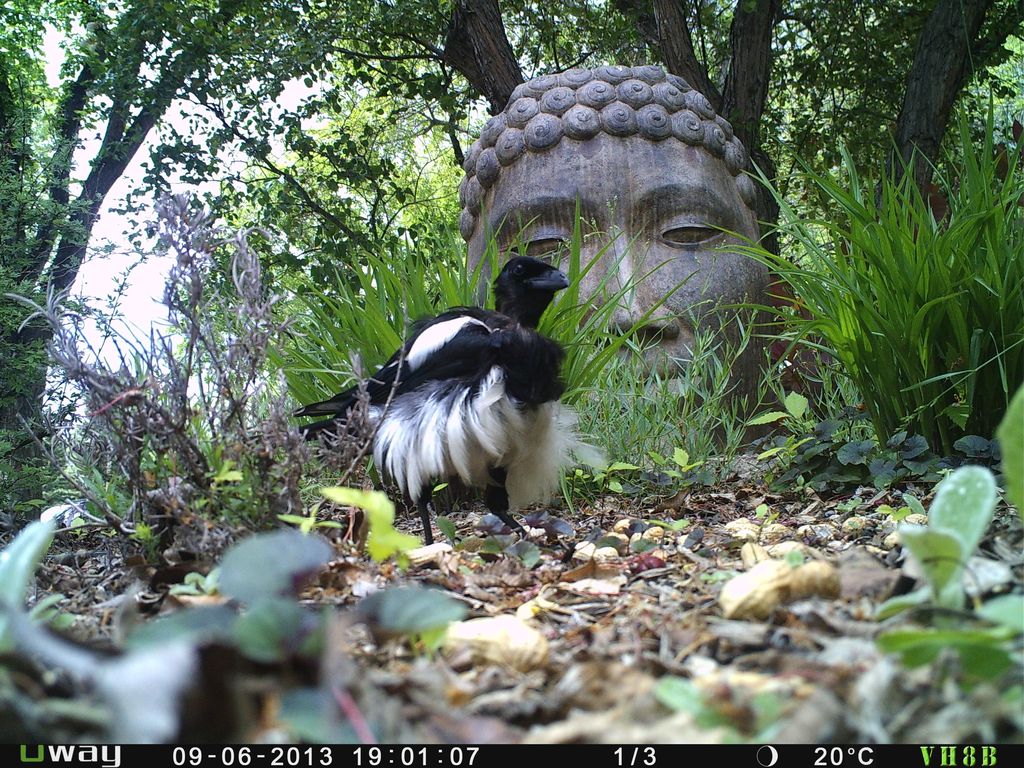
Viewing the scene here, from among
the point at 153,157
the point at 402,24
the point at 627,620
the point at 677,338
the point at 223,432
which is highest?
the point at 402,24

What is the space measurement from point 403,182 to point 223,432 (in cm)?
839

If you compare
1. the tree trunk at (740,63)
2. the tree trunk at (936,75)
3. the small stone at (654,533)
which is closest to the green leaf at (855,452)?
the small stone at (654,533)

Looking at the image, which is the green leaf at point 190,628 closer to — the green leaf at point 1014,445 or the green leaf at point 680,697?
the green leaf at point 680,697

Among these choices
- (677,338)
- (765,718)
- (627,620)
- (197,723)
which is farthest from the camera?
(677,338)

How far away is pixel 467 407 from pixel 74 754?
7.41ft

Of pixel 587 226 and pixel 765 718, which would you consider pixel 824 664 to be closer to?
pixel 765 718

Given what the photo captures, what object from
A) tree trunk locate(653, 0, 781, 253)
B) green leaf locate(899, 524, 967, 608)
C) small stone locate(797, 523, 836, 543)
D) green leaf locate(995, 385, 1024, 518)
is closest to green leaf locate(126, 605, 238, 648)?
green leaf locate(899, 524, 967, 608)

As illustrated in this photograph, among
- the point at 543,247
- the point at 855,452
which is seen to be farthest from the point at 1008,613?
the point at 543,247

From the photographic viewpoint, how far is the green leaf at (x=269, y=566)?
0.85 m

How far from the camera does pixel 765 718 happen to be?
0.73 meters

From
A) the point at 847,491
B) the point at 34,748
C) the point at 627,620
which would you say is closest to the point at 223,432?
the point at 627,620

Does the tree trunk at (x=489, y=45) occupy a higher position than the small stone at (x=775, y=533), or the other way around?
the tree trunk at (x=489, y=45)

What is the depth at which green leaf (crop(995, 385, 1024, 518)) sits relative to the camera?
940mm

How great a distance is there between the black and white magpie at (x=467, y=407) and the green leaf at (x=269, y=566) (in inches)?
76.3
